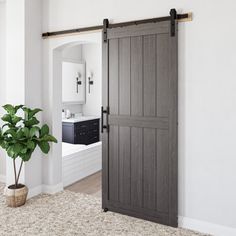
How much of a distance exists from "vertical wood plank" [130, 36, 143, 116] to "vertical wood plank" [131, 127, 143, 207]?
253 mm

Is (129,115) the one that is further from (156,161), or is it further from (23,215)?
(23,215)

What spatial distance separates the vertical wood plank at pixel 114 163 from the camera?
3472 millimetres

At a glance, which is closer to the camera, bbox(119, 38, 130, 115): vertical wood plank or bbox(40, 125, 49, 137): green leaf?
bbox(119, 38, 130, 115): vertical wood plank

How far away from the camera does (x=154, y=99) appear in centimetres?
318

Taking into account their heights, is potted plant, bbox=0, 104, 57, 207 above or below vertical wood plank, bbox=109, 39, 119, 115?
below

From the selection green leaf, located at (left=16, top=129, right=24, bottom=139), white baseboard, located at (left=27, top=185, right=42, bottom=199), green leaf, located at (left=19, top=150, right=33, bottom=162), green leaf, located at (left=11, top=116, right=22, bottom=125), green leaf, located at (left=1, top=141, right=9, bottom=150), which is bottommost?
white baseboard, located at (left=27, top=185, right=42, bottom=199)

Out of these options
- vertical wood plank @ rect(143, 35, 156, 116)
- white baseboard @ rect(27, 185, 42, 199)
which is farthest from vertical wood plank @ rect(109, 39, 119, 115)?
white baseboard @ rect(27, 185, 42, 199)

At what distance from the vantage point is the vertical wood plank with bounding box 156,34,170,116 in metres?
3.08

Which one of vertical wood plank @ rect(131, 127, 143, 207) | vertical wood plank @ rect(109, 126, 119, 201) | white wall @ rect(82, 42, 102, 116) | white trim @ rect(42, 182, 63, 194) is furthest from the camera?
white wall @ rect(82, 42, 102, 116)

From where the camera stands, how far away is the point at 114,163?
350cm

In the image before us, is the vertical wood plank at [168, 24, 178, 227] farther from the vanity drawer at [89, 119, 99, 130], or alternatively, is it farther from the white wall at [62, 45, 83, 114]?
the white wall at [62, 45, 83, 114]
